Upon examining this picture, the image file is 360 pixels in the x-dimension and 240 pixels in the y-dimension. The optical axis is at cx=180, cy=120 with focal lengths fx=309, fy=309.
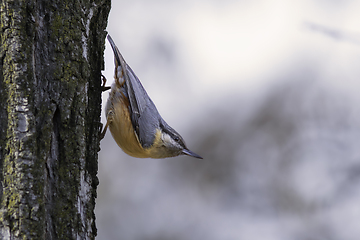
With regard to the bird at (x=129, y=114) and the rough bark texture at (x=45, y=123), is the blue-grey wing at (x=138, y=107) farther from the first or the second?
the rough bark texture at (x=45, y=123)

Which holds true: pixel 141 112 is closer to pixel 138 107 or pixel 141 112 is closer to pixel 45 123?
pixel 138 107

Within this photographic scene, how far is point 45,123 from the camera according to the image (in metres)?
1.17

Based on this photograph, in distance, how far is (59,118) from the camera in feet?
4.04

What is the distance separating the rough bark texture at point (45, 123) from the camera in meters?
1.09

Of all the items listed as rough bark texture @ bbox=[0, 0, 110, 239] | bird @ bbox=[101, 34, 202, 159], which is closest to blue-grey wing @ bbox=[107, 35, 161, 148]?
bird @ bbox=[101, 34, 202, 159]

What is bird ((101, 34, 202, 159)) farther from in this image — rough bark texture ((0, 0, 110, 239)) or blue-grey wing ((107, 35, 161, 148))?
rough bark texture ((0, 0, 110, 239))

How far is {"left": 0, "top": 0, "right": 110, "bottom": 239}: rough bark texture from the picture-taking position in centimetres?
109

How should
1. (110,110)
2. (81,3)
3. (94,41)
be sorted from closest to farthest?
(81,3), (94,41), (110,110)

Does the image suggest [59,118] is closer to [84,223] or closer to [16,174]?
[16,174]

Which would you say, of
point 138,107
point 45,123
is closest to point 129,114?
point 138,107

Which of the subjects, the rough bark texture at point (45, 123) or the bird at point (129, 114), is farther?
the bird at point (129, 114)

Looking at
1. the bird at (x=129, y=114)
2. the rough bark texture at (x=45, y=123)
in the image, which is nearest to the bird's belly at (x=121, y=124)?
the bird at (x=129, y=114)

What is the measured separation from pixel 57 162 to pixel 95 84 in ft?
1.54

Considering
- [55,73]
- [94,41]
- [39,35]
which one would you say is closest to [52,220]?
[55,73]
